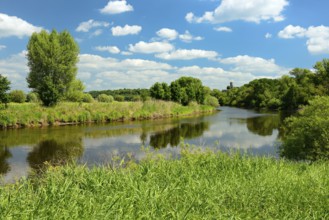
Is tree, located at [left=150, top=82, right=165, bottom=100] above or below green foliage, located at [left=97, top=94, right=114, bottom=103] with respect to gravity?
above

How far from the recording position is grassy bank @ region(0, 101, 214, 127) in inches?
1031

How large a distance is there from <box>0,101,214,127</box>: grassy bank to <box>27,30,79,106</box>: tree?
2.57 m


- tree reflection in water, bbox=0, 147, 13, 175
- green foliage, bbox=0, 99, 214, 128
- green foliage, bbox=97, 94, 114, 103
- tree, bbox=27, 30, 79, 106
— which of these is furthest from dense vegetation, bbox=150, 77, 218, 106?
tree reflection in water, bbox=0, 147, 13, 175

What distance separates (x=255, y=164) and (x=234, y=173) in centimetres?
129

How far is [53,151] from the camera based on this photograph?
1498 centimetres

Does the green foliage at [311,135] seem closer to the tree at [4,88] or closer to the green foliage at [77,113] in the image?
the green foliage at [77,113]

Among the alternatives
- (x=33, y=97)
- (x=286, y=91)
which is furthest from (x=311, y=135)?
(x=286, y=91)

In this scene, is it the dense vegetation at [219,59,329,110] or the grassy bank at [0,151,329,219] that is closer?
the grassy bank at [0,151,329,219]

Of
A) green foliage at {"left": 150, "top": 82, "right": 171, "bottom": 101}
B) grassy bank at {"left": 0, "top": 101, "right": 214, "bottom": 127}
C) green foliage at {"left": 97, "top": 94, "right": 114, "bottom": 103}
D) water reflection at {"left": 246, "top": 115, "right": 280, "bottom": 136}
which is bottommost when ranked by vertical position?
water reflection at {"left": 246, "top": 115, "right": 280, "bottom": 136}

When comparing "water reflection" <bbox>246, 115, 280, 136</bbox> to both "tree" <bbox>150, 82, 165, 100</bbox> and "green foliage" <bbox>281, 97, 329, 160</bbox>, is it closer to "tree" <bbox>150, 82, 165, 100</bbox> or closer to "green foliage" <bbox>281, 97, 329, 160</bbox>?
"green foliage" <bbox>281, 97, 329, 160</bbox>

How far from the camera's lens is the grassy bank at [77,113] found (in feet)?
85.9

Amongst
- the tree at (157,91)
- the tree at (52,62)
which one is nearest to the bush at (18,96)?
the tree at (52,62)

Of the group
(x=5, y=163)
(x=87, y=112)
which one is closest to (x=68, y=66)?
(x=87, y=112)

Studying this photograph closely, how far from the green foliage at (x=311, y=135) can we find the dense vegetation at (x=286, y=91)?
969 inches
